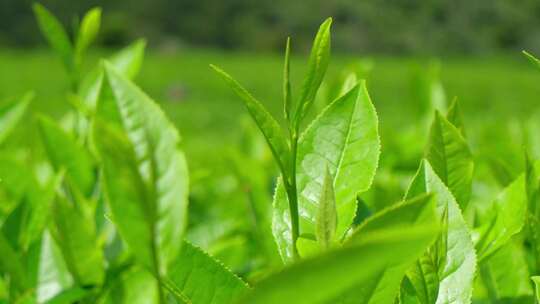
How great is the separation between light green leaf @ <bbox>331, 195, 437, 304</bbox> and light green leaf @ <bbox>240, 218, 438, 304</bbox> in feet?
0.15

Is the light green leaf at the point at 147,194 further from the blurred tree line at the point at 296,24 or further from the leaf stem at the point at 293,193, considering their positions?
the blurred tree line at the point at 296,24

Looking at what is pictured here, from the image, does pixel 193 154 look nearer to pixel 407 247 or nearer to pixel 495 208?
pixel 495 208

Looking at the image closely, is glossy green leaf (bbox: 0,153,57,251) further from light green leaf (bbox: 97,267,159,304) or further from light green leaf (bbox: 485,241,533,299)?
light green leaf (bbox: 485,241,533,299)

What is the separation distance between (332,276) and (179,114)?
9588 millimetres

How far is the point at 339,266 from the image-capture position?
212mm

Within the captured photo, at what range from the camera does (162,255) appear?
0.98ft

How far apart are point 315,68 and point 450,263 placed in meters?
0.12

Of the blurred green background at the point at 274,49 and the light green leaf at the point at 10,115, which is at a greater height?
the light green leaf at the point at 10,115

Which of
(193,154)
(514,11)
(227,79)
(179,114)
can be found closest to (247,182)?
(227,79)

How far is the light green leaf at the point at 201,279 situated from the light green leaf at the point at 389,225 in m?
0.08

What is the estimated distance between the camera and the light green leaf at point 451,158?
48 centimetres

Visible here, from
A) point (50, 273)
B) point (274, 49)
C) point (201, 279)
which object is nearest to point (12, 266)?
point (50, 273)

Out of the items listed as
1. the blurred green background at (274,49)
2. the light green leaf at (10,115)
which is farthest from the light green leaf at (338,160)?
the blurred green background at (274,49)

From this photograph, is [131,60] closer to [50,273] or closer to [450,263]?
[50,273]
